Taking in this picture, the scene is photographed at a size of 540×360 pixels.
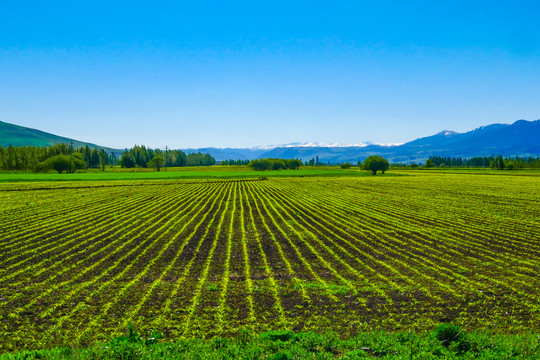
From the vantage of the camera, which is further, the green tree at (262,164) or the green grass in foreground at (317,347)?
the green tree at (262,164)

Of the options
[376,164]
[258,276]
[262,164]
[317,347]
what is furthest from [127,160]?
[317,347]

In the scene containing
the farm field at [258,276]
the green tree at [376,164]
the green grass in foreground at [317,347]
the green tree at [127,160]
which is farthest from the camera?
the green tree at [127,160]

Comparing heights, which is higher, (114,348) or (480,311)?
(114,348)

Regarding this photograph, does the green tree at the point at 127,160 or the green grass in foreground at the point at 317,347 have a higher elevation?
the green tree at the point at 127,160

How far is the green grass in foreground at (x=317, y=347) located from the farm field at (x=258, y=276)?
1.02 meters

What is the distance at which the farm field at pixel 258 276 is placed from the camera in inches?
394

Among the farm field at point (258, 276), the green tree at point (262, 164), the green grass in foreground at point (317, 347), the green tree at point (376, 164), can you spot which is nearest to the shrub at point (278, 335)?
the green grass in foreground at point (317, 347)

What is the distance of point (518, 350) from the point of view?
7453mm

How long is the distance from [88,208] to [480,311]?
35495 mm

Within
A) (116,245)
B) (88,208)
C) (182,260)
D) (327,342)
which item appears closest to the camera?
(327,342)

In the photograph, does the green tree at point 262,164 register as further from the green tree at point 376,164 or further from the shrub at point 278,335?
the shrub at point 278,335

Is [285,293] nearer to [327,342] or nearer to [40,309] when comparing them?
[327,342]

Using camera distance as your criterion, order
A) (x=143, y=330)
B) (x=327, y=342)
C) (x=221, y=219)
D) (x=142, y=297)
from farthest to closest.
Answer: (x=221, y=219), (x=142, y=297), (x=143, y=330), (x=327, y=342)

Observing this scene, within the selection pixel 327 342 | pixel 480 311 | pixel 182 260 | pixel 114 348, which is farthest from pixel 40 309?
pixel 480 311
